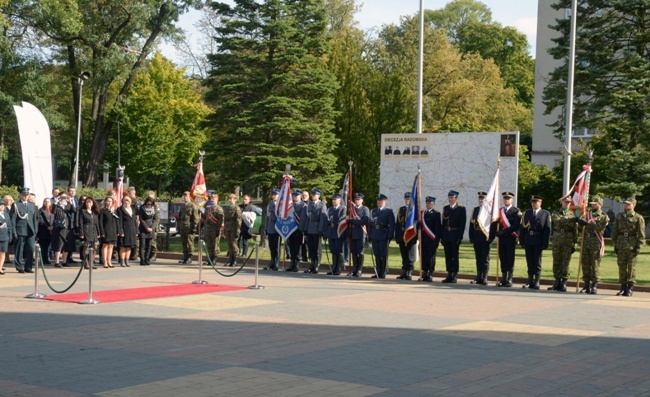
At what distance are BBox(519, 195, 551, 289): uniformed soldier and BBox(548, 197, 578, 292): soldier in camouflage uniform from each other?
265 millimetres

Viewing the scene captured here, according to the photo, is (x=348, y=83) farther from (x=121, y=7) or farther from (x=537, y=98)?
(x=537, y=98)

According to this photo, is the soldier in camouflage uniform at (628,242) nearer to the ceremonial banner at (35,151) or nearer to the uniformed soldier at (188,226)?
the uniformed soldier at (188,226)

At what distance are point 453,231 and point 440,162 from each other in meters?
7.97

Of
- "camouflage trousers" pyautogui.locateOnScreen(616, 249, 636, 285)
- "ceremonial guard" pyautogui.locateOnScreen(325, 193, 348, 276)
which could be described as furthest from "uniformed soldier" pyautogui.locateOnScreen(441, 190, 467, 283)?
"camouflage trousers" pyautogui.locateOnScreen(616, 249, 636, 285)

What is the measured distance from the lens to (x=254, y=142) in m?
33.0

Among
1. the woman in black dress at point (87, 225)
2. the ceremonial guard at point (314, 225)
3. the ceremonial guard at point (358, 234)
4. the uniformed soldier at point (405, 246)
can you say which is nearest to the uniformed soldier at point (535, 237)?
the uniformed soldier at point (405, 246)

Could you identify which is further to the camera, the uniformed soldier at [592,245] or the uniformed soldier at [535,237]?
the uniformed soldier at [535,237]

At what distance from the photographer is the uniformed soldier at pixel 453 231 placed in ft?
66.5

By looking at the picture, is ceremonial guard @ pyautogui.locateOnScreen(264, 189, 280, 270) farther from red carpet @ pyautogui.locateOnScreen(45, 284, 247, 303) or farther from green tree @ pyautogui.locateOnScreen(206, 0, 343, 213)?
green tree @ pyautogui.locateOnScreen(206, 0, 343, 213)

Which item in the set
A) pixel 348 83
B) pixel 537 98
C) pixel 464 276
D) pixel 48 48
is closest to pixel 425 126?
pixel 537 98

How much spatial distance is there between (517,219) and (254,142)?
49.7 feet

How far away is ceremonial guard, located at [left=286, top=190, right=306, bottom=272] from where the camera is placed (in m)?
22.6

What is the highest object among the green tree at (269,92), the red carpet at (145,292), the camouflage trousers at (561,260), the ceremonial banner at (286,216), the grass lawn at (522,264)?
the green tree at (269,92)

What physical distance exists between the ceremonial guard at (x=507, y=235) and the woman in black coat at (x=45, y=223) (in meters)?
10.8
